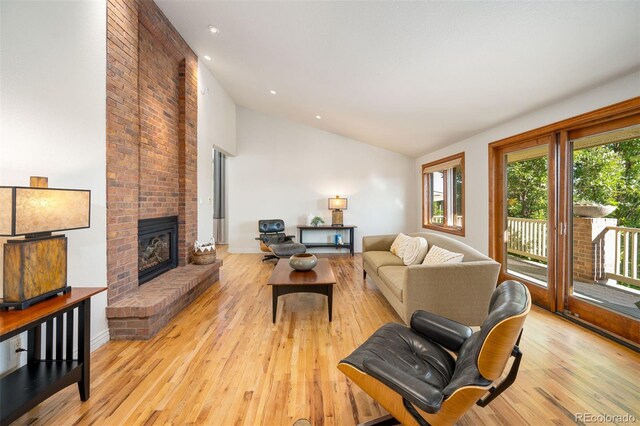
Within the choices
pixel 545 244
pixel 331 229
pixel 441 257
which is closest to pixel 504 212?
pixel 545 244

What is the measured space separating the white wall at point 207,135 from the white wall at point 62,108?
2062 mm

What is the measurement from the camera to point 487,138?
4.04m

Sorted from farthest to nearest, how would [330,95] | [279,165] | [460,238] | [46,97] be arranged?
1. [279,165]
2. [460,238]
3. [330,95]
4. [46,97]

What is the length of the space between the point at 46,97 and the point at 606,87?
440cm

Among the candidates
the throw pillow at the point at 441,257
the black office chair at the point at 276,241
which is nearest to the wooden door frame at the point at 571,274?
the throw pillow at the point at 441,257

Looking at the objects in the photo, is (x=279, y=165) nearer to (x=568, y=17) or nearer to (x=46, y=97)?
(x=46, y=97)

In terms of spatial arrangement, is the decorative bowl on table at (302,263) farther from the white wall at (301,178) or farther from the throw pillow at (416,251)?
the white wall at (301,178)

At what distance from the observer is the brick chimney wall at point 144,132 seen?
2.62 meters

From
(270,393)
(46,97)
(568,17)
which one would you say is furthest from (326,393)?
(568,17)

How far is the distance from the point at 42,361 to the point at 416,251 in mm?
3342

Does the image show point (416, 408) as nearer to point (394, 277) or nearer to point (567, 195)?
point (394, 277)

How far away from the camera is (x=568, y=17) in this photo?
6.14ft

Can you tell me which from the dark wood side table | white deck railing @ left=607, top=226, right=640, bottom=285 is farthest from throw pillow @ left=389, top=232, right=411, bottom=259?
the dark wood side table

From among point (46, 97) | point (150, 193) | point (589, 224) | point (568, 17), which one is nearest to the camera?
point (568, 17)
